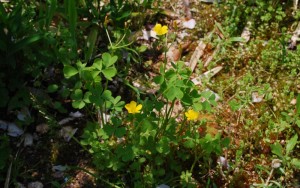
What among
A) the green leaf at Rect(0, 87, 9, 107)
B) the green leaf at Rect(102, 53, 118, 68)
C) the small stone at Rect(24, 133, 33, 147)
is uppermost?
the green leaf at Rect(102, 53, 118, 68)

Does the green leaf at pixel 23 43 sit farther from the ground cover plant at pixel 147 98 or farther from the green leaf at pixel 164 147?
the green leaf at pixel 164 147

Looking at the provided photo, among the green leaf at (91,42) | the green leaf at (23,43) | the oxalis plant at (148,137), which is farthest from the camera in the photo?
the green leaf at (91,42)

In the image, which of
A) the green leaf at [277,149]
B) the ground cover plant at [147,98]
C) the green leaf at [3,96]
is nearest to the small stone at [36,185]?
the ground cover plant at [147,98]

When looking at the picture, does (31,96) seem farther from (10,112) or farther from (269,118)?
(269,118)

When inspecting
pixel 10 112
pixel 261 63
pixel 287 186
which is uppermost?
pixel 261 63

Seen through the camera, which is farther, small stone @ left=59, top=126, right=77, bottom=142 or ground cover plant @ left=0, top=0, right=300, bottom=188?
small stone @ left=59, top=126, right=77, bottom=142

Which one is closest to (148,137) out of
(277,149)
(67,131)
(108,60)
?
(108,60)

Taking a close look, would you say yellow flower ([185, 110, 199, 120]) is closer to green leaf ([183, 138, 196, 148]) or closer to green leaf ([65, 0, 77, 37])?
green leaf ([183, 138, 196, 148])

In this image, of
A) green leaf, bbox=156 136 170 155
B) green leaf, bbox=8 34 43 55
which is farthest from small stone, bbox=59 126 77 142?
green leaf, bbox=156 136 170 155

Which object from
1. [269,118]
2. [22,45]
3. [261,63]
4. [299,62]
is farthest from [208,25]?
[22,45]
